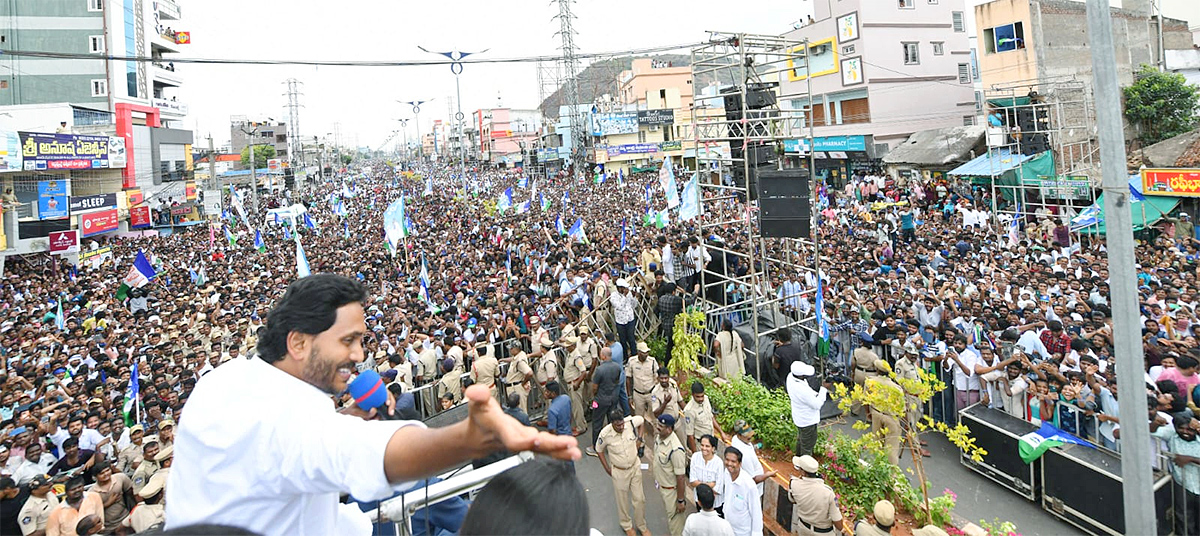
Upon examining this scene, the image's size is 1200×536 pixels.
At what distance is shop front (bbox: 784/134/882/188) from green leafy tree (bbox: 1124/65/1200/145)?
10.6 metres

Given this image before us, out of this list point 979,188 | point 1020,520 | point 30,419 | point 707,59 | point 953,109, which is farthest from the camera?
point 953,109

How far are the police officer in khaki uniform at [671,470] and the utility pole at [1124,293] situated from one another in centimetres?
353

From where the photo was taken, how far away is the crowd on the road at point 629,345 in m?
6.19

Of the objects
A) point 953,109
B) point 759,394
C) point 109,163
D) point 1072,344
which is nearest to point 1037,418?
point 1072,344

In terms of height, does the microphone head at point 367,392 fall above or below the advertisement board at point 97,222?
below

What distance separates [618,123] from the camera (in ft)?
183

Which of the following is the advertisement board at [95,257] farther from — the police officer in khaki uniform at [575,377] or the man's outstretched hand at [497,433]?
the man's outstretched hand at [497,433]

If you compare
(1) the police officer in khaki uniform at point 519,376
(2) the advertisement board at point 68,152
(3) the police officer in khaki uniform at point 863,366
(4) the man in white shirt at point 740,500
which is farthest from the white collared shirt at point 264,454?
(2) the advertisement board at point 68,152

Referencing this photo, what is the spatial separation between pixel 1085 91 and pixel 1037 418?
64.8 feet

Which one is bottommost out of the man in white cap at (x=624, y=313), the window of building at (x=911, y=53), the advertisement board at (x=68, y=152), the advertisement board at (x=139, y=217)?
the man in white cap at (x=624, y=313)

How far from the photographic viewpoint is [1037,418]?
747 centimetres

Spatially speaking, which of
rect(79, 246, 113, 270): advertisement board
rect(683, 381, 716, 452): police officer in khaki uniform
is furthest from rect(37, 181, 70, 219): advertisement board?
rect(683, 381, 716, 452): police officer in khaki uniform

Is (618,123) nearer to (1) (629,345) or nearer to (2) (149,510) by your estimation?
(1) (629,345)

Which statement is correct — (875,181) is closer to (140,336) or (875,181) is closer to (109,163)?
(140,336)
